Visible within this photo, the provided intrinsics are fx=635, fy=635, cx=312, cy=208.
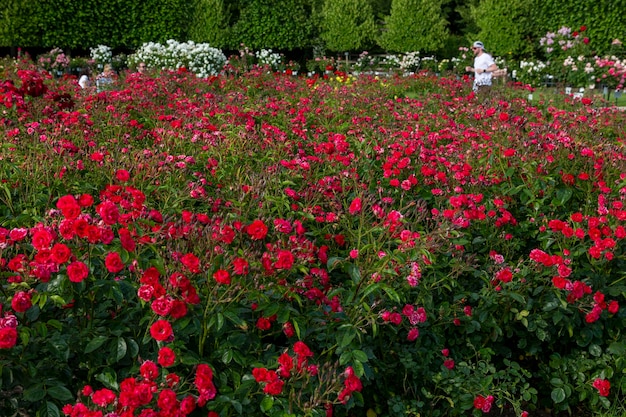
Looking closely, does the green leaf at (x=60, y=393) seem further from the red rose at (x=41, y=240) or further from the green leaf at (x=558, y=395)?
the green leaf at (x=558, y=395)

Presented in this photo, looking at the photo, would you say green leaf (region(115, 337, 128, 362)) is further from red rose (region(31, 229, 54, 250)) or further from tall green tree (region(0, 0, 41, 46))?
tall green tree (region(0, 0, 41, 46))

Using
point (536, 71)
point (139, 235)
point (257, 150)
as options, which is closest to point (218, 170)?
point (257, 150)

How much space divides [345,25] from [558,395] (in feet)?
77.0

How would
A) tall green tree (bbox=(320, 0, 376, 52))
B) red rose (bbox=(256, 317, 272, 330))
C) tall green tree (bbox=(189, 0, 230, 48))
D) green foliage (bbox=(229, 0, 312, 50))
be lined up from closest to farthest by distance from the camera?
red rose (bbox=(256, 317, 272, 330)) < tall green tree (bbox=(189, 0, 230, 48)) < green foliage (bbox=(229, 0, 312, 50)) < tall green tree (bbox=(320, 0, 376, 52))

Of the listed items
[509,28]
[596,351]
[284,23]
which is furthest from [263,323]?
[284,23]

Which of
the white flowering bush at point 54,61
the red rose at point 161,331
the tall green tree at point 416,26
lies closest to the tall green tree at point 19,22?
the white flowering bush at point 54,61

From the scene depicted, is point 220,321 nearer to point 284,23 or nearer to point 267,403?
point 267,403

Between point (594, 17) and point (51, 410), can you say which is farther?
point (594, 17)

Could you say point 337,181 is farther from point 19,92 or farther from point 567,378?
point 19,92

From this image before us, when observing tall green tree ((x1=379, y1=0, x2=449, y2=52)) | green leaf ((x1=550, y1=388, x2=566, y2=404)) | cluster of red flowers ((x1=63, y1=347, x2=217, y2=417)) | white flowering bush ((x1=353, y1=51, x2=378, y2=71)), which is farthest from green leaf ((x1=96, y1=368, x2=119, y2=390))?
tall green tree ((x1=379, y1=0, x2=449, y2=52))

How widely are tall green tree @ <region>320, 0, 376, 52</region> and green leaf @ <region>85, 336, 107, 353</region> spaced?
79.1 ft

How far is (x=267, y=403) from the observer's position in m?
2.20

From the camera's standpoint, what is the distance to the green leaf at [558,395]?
123 inches

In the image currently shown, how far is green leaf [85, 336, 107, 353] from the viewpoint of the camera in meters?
2.21
